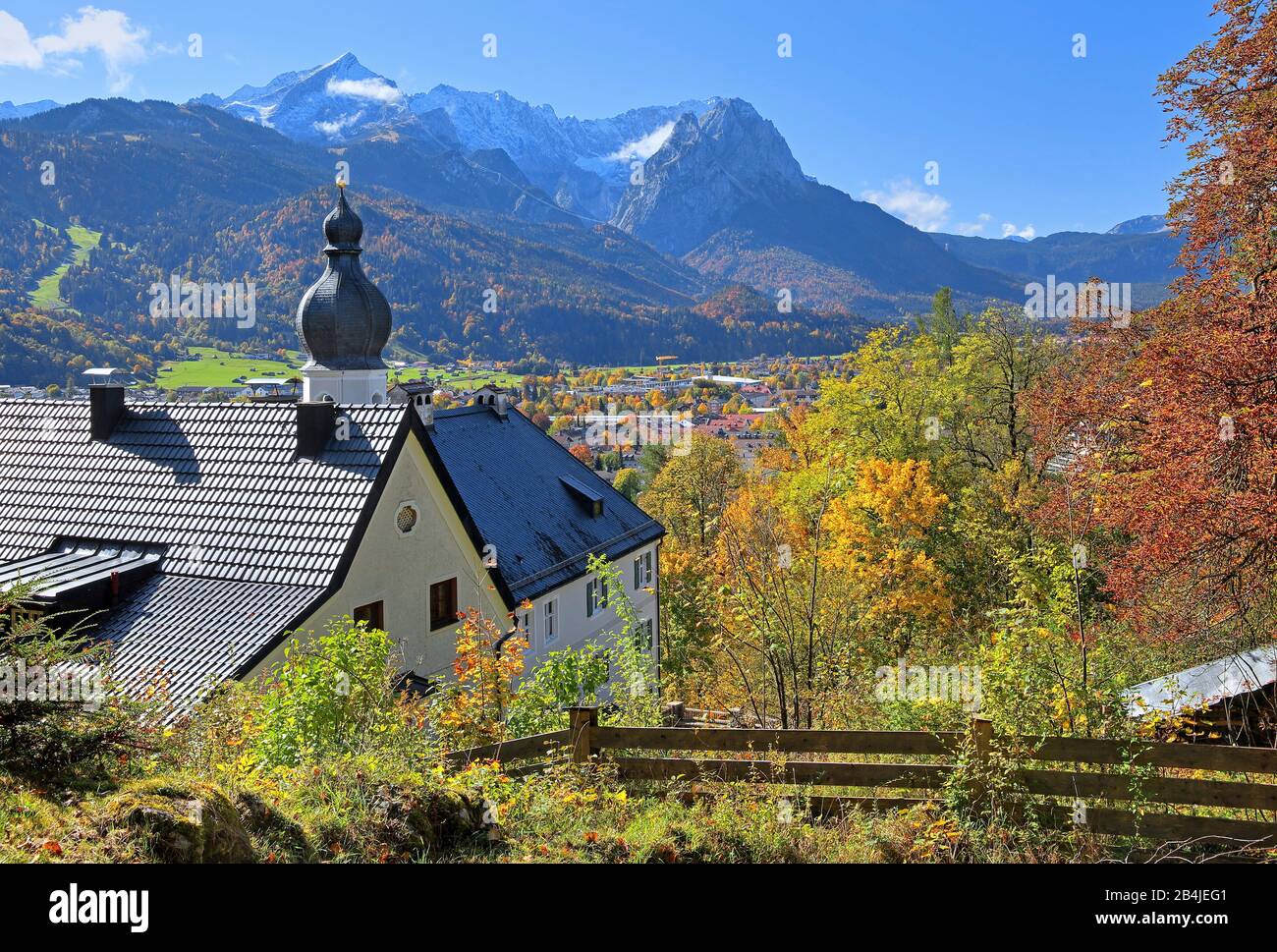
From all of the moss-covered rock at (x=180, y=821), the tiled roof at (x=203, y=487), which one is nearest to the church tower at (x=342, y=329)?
the tiled roof at (x=203, y=487)

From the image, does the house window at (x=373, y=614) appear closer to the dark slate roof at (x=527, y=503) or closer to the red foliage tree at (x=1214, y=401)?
the dark slate roof at (x=527, y=503)

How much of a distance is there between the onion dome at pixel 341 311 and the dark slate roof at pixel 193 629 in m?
20.6

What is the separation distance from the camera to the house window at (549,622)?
74.9 feet

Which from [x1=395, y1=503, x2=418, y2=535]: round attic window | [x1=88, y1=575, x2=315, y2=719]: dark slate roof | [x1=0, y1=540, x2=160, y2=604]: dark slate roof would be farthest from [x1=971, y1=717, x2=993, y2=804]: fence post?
[x1=0, y1=540, x2=160, y2=604]: dark slate roof

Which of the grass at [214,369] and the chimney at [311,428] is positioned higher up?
the grass at [214,369]

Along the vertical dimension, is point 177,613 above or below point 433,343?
below

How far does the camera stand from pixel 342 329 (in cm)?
3503

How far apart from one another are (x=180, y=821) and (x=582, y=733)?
3.96m

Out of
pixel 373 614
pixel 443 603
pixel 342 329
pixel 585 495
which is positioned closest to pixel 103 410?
pixel 373 614

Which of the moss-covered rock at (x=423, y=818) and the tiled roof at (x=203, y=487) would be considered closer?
the moss-covered rock at (x=423, y=818)
